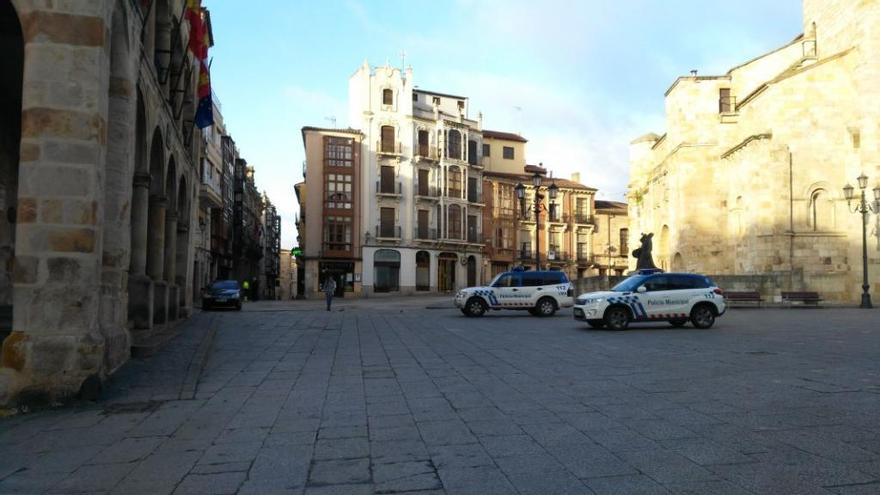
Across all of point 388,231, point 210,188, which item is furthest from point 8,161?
point 388,231

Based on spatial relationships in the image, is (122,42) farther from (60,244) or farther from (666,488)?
(666,488)

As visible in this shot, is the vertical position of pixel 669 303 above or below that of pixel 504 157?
below

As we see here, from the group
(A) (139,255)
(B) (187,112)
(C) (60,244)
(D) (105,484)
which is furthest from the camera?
(B) (187,112)

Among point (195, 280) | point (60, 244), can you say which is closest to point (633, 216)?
point (195, 280)

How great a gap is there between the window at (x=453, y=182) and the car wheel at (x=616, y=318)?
137ft

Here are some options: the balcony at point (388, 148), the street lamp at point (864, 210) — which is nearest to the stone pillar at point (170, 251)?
the street lamp at point (864, 210)

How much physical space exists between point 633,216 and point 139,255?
50926 mm

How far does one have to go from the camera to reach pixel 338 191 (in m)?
54.0

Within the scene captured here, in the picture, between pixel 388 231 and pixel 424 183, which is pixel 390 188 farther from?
pixel 388 231

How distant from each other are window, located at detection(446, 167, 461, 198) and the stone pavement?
47243mm

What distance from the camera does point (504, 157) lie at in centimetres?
6688

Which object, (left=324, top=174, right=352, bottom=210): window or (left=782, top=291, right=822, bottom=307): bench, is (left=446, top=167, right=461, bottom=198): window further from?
(left=782, top=291, right=822, bottom=307): bench

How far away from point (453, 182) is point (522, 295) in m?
35.3

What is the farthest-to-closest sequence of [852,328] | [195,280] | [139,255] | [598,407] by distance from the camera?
[195,280], [852,328], [139,255], [598,407]
